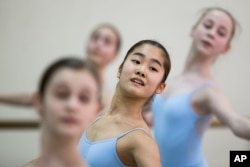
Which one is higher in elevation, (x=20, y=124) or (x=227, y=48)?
(x=227, y=48)

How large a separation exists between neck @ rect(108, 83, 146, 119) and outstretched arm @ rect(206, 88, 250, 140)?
6.9 inches

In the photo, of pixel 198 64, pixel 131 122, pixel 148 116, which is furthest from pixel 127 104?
pixel 198 64

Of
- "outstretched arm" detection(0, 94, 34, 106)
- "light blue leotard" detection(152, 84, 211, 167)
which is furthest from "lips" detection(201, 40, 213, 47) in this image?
"outstretched arm" detection(0, 94, 34, 106)

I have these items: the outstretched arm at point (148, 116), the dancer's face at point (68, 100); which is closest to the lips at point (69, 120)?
the dancer's face at point (68, 100)

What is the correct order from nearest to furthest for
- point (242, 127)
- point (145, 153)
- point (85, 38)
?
point (145, 153) < point (242, 127) < point (85, 38)

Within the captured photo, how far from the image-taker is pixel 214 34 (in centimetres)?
73

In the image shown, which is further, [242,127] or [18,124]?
[18,124]

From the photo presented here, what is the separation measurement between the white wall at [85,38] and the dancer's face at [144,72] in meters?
0.20

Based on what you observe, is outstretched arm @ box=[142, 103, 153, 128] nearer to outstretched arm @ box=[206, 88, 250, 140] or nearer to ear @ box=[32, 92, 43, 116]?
outstretched arm @ box=[206, 88, 250, 140]

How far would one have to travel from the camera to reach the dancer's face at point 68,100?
0.37 meters

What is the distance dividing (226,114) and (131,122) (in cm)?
20

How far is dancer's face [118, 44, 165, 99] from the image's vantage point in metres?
0.54

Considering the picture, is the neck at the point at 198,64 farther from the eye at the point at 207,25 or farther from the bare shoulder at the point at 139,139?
the bare shoulder at the point at 139,139

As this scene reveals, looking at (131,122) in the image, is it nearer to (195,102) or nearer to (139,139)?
(139,139)
